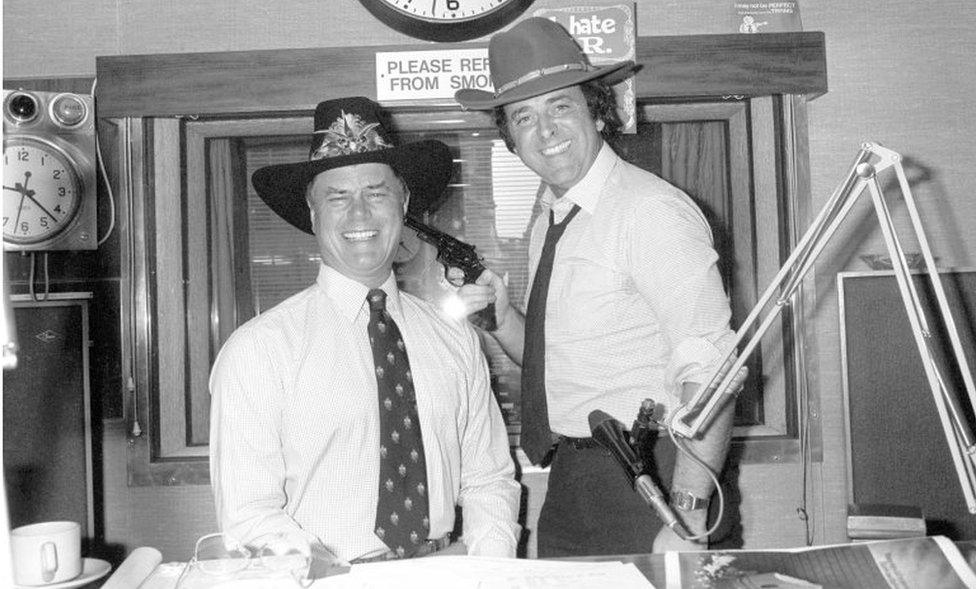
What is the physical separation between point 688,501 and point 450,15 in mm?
1470

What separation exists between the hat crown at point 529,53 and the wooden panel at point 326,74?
42 cm

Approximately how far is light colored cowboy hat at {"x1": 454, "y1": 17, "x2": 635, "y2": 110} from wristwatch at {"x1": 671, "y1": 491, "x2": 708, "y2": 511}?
0.87m

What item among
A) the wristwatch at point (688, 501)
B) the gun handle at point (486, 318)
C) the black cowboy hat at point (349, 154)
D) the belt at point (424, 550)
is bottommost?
the belt at point (424, 550)

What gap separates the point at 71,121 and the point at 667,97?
5.23 feet

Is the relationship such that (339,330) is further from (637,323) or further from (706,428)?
(706,428)

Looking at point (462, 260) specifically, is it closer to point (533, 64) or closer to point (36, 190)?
point (533, 64)

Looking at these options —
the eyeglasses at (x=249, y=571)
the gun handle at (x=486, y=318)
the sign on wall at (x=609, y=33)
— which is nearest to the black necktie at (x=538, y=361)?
the gun handle at (x=486, y=318)

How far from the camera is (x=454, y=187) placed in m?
2.60

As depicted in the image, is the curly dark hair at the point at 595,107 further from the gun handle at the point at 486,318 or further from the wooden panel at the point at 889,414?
the wooden panel at the point at 889,414

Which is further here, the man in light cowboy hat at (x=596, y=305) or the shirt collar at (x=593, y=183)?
the shirt collar at (x=593, y=183)

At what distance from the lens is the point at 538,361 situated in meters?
2.00

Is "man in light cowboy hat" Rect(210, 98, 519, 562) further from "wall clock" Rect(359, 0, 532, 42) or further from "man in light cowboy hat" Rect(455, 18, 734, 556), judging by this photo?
"wall clock" Rect(359, 0, 532, 42)

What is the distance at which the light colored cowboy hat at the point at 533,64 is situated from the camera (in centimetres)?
196

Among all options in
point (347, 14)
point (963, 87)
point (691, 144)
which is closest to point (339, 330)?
point (347, 14)
